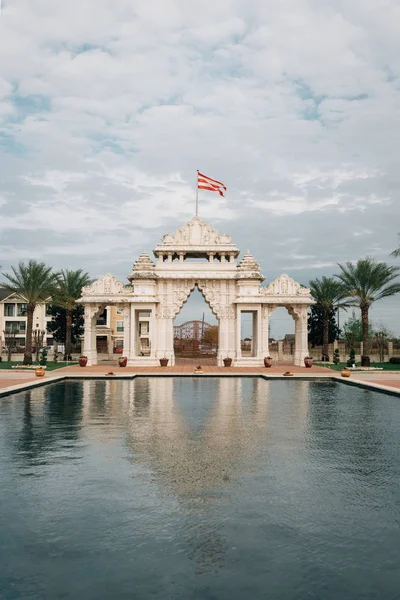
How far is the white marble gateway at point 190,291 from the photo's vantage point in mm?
41906

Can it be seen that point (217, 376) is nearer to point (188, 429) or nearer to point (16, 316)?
point (188, 429)

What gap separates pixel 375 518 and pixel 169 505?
114 inches

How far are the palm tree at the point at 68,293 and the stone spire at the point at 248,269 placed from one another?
14.5 meters

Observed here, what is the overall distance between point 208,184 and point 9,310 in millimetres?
45856

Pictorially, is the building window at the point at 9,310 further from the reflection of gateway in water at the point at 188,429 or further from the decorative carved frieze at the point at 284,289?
the reflection of gateway in water at the point at 188,429

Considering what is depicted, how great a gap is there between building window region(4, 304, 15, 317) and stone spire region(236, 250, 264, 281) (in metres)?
44.6

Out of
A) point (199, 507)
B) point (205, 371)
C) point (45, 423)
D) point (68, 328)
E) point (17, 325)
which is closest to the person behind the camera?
point (199, 507)

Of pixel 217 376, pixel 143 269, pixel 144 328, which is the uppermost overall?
pixel 143 269

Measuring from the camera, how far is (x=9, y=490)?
870 cm

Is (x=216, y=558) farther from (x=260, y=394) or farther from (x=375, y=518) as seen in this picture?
(x=260, y=394)

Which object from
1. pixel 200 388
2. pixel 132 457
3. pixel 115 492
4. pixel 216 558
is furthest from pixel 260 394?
pixel 216 558

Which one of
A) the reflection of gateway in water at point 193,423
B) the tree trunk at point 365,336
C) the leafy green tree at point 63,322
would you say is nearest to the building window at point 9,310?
the leafy green tree at point 63,322

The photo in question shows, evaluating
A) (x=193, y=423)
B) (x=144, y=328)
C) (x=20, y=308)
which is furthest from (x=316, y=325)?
(x=20, y=308)

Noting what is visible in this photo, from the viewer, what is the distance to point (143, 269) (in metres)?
42.1
